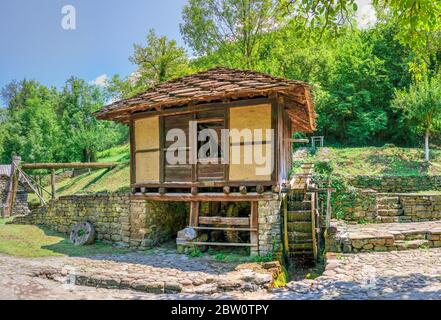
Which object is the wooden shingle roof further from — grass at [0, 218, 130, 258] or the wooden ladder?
grass at [0, 218, 130, 258]

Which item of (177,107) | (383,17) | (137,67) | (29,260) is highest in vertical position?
(383,17)

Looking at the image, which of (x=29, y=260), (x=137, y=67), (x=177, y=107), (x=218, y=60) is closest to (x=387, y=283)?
(x=177, y=107)

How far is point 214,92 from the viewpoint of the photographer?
9391 millimetres

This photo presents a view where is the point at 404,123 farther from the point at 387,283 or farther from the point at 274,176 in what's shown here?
the point at 387,283

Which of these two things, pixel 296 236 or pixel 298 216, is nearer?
pixel 296 236

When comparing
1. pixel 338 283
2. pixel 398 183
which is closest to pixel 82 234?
pixel 338 283

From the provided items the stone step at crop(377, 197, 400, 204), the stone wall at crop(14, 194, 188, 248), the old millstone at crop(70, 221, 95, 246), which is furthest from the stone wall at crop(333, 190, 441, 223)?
the old millstone at crop(70, 221, 95, 246)

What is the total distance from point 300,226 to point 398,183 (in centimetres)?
768

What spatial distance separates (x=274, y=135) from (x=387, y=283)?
4.41 meters

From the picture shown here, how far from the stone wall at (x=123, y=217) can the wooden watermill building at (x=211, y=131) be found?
0.59 metres

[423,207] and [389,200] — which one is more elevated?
[389,200]

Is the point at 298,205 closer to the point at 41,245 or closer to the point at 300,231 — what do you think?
the point at 300,231

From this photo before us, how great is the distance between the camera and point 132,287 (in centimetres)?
684
